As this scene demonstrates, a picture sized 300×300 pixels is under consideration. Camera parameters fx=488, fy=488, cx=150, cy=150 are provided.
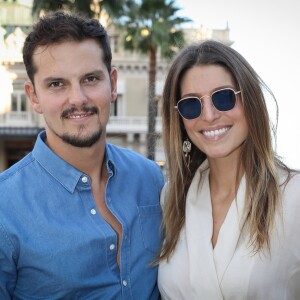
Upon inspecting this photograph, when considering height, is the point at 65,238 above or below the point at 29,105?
above

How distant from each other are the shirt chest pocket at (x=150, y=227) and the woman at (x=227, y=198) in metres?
0.08

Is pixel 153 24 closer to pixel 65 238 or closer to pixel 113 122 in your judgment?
pixel 113 122

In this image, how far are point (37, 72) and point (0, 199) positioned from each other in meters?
0.76

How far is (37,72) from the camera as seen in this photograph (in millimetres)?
2846

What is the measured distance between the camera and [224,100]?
2.80 metres

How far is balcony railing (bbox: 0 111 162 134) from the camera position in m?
28.6

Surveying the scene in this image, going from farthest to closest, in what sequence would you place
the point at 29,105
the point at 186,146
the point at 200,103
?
the point at 29,105 → the point at 186,146 → the point at 200,103

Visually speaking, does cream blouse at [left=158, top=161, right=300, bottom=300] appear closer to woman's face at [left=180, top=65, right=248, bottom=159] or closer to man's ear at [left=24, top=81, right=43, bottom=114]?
woman's face at [left=180, top=65, right=248, bottom=159]

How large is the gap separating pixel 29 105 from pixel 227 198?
90.3 feet

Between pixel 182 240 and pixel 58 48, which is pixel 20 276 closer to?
pixel 182 240

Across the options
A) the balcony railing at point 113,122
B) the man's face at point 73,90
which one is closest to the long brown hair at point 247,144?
the man's face at point 73,90

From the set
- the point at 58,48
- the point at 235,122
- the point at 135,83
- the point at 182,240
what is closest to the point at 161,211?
the point at 182,240

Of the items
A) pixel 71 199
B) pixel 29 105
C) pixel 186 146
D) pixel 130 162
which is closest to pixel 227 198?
pixel 186 146

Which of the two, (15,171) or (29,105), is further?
(29,105)
